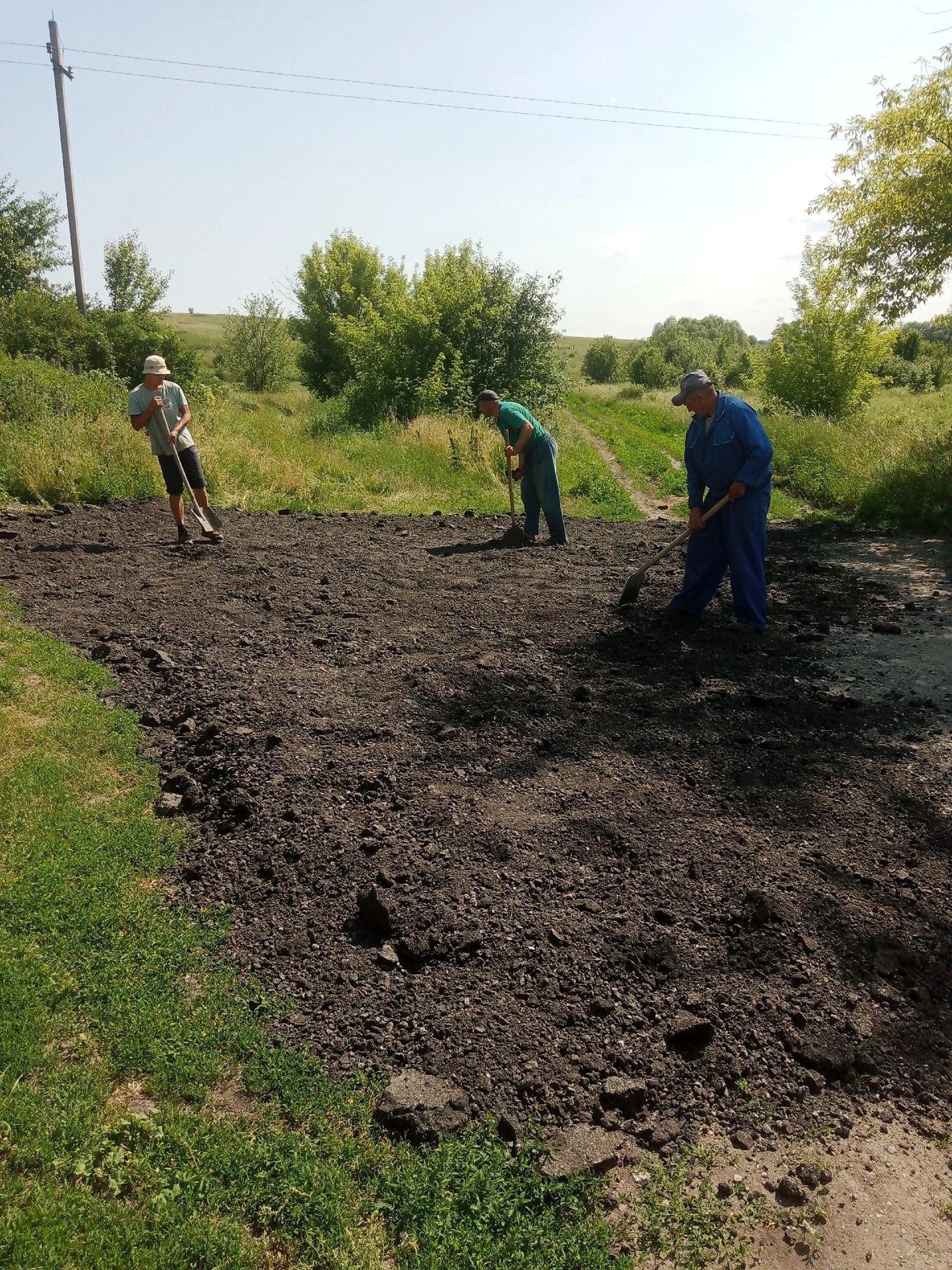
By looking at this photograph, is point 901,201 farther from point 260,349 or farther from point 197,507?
→ point 260,349

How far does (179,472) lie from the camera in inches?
320

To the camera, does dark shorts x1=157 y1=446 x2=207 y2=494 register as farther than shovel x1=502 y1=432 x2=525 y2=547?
No

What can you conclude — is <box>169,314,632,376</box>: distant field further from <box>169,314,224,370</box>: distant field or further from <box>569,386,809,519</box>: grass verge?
<box>569,386,809,519</box>: grass verge

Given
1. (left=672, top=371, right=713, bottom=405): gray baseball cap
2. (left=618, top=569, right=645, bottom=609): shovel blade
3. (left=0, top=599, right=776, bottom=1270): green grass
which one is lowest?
(left=0, top=599, right=776, bottom=1270): green grass

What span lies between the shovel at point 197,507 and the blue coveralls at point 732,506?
4.89 m

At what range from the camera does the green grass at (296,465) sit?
10.3m

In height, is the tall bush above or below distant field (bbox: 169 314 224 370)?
below

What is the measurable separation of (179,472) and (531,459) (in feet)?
11.6

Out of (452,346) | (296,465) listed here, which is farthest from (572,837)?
(452,346)

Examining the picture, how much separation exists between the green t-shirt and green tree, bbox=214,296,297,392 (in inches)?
1173

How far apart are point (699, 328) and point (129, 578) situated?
316 ft

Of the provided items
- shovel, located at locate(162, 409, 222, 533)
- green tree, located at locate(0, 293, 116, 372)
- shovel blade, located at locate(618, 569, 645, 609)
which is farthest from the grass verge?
green tree, located at locate(0, 293, 116, 372)

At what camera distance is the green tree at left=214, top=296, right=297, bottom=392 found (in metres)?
35.2

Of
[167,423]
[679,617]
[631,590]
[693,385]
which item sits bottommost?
[679,617]
